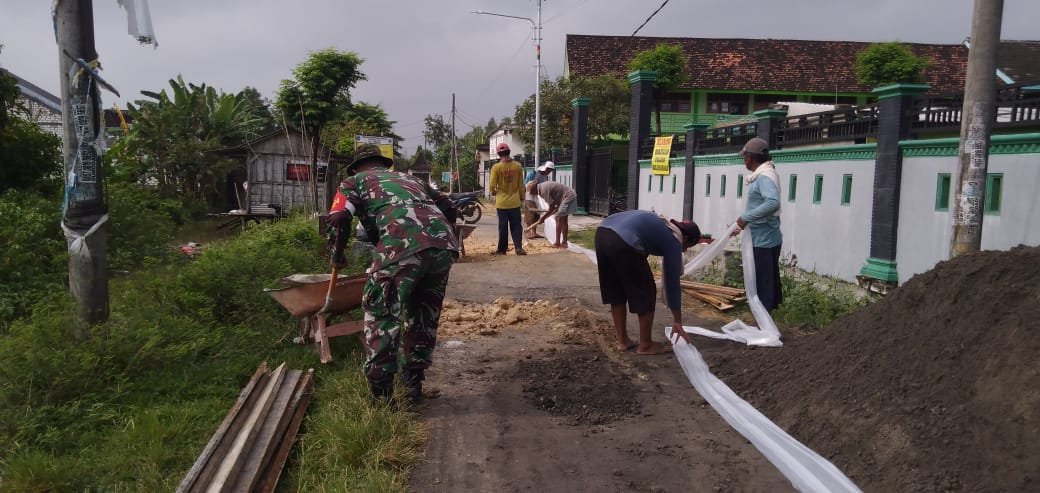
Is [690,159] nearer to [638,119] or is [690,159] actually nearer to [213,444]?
A: [638,119]

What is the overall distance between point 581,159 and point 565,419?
62.0 feet

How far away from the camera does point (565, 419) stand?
→ 13.7 feet

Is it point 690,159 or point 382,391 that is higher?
point 690,159

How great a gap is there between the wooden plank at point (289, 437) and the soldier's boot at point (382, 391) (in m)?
0.44

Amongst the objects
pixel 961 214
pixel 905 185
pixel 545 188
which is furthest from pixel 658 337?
pixel 545 188

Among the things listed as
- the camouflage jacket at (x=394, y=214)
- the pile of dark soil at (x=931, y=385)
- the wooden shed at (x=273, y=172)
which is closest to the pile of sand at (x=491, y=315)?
the camouflage jacket at (x=394, y=214)

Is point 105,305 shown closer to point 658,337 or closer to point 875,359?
point 658,337

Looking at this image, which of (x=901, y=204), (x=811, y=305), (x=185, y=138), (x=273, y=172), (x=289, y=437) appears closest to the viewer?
(x=289, y=437)

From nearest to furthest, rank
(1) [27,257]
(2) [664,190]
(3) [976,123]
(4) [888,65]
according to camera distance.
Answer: (3) [976,123], (1) [27,257], (2) [664,190], (4) [888,65]

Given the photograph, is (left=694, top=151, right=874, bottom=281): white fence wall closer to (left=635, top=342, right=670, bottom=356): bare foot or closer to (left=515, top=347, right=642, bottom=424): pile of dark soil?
(left=635, top=342, right=670, bottom=356): bare foot

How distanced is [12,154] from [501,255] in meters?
6.36

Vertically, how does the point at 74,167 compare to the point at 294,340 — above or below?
above

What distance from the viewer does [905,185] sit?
8039mm

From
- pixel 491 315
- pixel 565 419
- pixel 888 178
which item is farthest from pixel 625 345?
pixel 888 178
